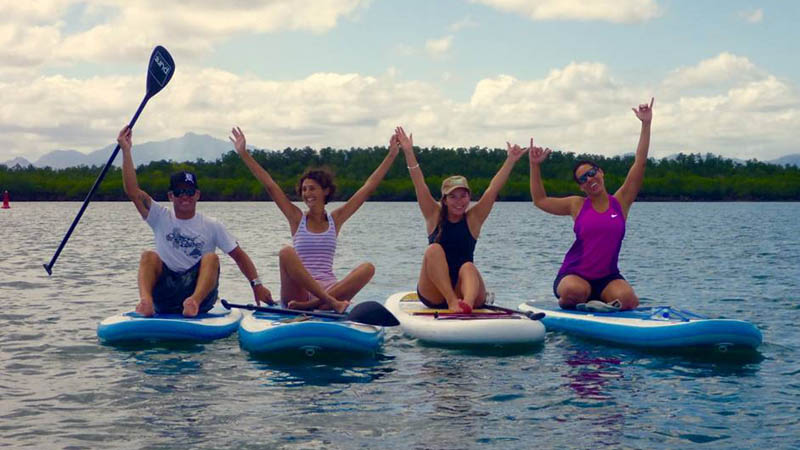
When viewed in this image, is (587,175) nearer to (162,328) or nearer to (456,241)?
(456,241)

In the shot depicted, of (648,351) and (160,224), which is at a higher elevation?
(160,224)

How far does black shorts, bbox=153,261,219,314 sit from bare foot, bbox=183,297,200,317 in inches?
10.6

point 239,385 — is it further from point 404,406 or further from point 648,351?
point 648,351

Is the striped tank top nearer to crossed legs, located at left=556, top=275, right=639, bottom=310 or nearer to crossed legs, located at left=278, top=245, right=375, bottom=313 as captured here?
crossed legs, located at left=278, top=245, right=375, bottom=313

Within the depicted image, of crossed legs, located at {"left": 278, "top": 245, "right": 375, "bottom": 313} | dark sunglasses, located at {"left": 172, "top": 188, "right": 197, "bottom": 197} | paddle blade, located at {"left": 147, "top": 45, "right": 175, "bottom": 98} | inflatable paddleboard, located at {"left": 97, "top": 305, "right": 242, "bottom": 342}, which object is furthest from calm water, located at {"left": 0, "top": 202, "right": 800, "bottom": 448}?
paddle blade, located at {"left": 147, "top": 45, "right": 175, "bottom": 98}

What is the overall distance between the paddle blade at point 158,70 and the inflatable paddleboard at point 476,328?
4.42m

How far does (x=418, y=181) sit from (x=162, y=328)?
3.07m

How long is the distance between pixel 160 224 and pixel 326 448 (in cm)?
431

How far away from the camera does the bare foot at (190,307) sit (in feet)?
30.9

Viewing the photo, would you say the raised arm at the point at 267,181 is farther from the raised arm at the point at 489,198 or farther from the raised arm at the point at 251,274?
the raised arm at the point at 489,198

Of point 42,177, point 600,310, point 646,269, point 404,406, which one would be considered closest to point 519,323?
point 600,310

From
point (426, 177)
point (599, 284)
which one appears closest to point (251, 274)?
point (599, 284)

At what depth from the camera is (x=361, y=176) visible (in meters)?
108

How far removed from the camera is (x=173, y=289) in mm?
9664
